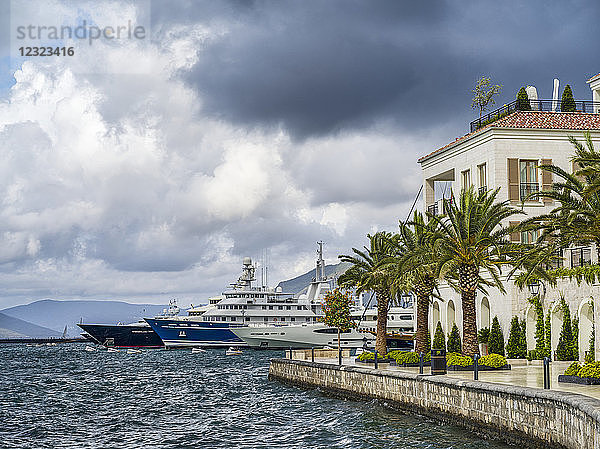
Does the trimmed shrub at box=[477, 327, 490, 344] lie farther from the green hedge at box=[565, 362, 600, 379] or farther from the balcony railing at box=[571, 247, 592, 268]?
the green hedge at box=[565, 362, 600, 379]

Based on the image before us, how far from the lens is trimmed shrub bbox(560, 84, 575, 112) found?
53031mm

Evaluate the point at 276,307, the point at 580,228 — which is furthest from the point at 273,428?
the point at 276,307

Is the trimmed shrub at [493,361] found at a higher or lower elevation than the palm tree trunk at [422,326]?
lower

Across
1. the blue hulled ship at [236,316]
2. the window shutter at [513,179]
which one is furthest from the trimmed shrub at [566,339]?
the blue hulled ship at [236,316]

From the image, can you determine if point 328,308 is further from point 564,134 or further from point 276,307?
point 276,307

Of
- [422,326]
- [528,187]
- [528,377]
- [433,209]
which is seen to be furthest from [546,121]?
[528,377]

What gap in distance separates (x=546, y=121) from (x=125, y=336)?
283ft

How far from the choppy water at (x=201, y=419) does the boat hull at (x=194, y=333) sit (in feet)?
183

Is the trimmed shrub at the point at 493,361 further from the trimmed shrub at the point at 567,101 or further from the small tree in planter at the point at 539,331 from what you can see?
the trimmed shrub at the point at 567,101

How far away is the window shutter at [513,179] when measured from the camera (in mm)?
48344

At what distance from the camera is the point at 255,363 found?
8181cm

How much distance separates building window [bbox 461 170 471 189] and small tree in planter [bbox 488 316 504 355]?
922 cm

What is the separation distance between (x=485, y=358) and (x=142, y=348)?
305ft

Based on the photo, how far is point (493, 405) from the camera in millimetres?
25688
